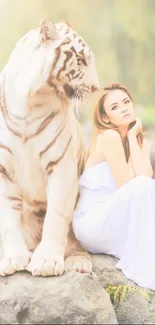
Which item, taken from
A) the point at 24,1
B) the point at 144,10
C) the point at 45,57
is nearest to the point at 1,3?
the point at 24,1

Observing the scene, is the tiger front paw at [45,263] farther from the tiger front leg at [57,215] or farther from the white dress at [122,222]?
the white dress at [122,222]

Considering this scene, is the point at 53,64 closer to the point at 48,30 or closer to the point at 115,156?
the point at 48,30

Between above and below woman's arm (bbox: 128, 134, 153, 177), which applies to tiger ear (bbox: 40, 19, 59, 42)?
above

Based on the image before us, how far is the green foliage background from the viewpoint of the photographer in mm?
3361

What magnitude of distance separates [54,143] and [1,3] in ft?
3.56

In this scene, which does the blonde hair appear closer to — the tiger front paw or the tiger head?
the tiger head

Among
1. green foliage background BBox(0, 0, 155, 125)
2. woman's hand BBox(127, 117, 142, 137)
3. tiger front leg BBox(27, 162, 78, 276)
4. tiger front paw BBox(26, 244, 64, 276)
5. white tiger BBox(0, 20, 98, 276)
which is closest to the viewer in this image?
tiger front paw BBox(26, 244, 64, 276)

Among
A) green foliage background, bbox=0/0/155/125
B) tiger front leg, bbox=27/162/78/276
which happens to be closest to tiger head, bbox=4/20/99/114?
green foliage background, bbox=0/0/155/125

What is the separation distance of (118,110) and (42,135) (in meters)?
0.54

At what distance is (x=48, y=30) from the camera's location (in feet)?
9.70

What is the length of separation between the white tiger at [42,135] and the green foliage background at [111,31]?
0.33m

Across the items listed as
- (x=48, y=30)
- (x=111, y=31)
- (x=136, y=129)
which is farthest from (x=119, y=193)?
(x=111, y=31)

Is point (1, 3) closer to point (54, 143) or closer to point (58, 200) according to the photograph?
point (54, 143)

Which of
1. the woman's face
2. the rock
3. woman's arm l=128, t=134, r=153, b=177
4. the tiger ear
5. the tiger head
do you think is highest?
the tiger ear
